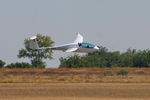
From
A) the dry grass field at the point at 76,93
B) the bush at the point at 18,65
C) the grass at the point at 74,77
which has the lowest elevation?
the dry grass field at the point at 76,93

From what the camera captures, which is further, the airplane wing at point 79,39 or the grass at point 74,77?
the airplane wing at point 79,39

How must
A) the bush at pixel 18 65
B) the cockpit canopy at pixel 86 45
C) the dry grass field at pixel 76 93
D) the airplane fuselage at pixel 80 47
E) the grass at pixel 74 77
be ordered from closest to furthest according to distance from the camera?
the dry grass field at pixel 76 93
the grass at pixel 74 77
the cockpit canopy at pixel 86 45
the airplane fuselage at pixel 80 47
the bush at pixel 18 65

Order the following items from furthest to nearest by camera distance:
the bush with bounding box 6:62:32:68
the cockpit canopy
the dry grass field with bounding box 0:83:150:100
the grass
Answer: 1. the bush with bounding box 6:62:32:68
2. the cockpit canopy
3. the grass
4. the dry grass field with bounding box 0:83:150:100

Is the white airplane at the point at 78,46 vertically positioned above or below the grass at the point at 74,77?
above

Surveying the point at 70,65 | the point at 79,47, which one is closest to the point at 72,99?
the point at 79,47

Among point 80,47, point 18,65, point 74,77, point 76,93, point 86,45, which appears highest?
point 86,45

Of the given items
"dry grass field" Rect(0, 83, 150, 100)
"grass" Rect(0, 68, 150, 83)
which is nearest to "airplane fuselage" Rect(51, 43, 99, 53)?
"grass" Rect(0, 68, 150, 83)

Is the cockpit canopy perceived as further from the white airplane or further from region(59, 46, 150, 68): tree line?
region(59, 46, 150, 68): tree line

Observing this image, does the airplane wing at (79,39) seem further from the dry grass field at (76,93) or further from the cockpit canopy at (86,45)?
the dry grass field at (76,93)

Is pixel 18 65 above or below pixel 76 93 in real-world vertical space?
above

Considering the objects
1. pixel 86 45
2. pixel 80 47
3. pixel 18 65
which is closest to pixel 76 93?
pixel 86 45

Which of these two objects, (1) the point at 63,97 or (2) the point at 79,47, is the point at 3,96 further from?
(2) the point at 79,47

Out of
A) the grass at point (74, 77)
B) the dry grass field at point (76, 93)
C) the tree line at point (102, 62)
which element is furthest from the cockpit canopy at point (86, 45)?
the dry grass field at point (76, 93)

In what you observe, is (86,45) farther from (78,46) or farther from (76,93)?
(76,93)
